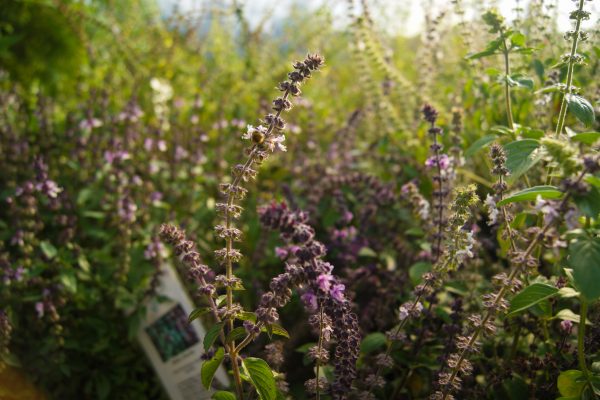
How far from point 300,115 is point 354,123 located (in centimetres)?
66

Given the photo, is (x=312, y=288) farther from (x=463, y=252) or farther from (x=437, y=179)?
(x=437, y=179)

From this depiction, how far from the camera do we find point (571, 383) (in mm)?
1349

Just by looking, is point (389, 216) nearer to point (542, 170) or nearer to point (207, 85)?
point (542, 170)

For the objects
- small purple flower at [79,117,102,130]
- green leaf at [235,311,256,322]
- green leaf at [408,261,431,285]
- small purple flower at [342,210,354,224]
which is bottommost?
green leaf at [408,261,431,285]

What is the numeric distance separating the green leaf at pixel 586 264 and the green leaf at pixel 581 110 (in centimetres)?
39

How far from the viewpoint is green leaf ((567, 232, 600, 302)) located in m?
1.04

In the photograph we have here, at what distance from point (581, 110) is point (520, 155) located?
0.82 feet

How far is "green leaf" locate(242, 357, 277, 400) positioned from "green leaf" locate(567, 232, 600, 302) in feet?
2.40

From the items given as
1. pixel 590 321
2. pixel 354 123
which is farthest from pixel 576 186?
pixel 354 123

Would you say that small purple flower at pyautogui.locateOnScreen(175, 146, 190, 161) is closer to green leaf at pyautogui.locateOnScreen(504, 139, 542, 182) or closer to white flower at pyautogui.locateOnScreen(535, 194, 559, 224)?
green leaf at pyautogui.locateOnScreen(504, 139, 542, 182)

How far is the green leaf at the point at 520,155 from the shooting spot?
1.27 m

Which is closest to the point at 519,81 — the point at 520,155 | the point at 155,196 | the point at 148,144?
the point at 520,155

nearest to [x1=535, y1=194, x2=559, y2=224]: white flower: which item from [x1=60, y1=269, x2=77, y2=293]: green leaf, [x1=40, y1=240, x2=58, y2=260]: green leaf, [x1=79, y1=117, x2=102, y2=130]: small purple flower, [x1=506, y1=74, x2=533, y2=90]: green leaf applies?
[x1=506, y1=74, x2=533, y2=90]: green leaf

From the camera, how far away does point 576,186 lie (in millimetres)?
1112
